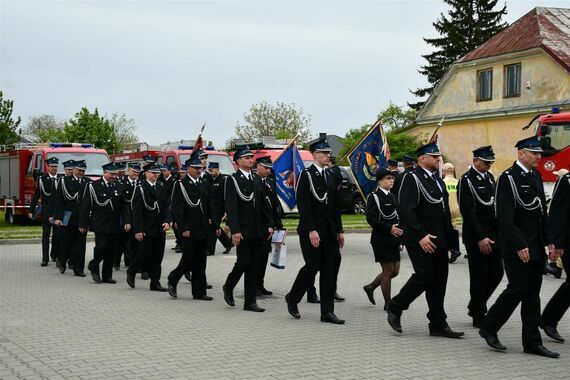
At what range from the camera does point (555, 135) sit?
18.7 meters

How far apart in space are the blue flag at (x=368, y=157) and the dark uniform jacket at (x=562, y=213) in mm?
6028

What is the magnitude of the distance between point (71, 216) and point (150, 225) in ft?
8.90

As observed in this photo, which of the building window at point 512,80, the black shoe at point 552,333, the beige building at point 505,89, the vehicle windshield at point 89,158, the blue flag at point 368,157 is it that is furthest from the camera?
the building window at point 512,80

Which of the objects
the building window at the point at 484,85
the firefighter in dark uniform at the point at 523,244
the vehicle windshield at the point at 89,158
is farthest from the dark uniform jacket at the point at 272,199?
the building window at the point at 484,85

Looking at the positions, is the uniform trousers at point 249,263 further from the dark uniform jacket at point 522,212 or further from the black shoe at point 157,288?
the dark uniform jacket at point 522,212

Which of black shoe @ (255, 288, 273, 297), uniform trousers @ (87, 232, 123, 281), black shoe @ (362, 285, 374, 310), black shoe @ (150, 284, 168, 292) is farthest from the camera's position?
uniform trousers @ (87, 232, 123, 281)

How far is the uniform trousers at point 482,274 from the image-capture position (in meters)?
8.62

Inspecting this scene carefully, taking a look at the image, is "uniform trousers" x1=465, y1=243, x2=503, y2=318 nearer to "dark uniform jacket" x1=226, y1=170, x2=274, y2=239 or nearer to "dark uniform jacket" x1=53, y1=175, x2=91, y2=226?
"dark uniform jacket" x1=226, y1=170, x2=274, y2=239

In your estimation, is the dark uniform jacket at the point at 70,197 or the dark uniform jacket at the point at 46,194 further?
the dark uniform jacket at the point at 46,194

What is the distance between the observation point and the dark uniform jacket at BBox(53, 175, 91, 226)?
14.0m

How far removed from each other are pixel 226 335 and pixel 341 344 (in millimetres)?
1236

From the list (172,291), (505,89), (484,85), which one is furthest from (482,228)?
(484,85)

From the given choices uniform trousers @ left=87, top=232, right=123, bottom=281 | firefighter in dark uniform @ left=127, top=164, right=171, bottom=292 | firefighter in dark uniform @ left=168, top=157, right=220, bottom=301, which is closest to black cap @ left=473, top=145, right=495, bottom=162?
firefighter in dark uniform @ left=168, top=157, right=220, bottom=301

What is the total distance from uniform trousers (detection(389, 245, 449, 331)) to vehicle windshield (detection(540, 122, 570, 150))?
1110cm
